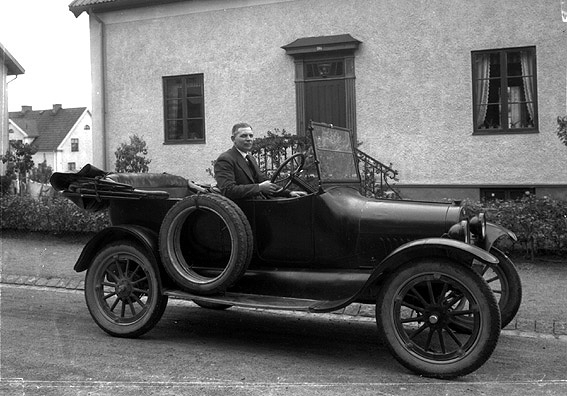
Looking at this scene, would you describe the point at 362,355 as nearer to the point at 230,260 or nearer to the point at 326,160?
the point at 230,260

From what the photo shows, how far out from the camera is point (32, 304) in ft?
24.2

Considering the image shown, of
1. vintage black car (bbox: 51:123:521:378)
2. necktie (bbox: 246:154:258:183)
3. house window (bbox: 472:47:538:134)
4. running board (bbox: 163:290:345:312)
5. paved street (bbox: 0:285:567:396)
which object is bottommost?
paved street (bbox: 0:285:567:396)

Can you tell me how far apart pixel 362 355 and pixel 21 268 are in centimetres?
592

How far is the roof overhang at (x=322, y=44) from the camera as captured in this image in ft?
46.2

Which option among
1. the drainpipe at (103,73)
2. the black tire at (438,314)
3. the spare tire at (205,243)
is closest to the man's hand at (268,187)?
the spare tire at (205,243)

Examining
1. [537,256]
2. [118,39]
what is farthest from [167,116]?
[537,256]

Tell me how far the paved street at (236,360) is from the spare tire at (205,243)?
594mm

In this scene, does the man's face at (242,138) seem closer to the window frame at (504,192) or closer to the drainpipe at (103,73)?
the window frame at (504,192)

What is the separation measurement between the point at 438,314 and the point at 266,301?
1386 mm

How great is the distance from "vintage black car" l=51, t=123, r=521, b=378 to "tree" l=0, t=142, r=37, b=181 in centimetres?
1145

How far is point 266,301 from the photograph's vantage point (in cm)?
539

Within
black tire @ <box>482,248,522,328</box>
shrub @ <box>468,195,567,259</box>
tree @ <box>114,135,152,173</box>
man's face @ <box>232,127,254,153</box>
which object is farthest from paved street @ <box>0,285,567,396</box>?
tree @ <box>114,135,152,173</box>

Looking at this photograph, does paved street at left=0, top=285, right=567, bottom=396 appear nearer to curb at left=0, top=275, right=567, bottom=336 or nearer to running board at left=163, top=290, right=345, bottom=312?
curb at left=0, top=275, right=567, bottom=336

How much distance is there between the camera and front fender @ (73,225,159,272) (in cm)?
591
